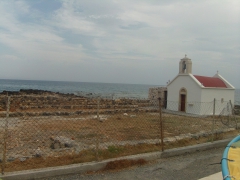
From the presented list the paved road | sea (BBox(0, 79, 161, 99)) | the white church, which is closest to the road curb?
the paved road

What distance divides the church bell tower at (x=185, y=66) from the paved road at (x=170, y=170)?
18248 millimetres

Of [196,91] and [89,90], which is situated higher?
[196,91]

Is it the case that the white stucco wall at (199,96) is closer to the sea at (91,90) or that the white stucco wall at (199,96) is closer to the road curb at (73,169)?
the sea at (91,90)

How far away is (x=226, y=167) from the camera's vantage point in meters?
3.51

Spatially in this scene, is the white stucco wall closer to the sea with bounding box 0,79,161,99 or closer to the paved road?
the sea with bounding box 0,79,161,99

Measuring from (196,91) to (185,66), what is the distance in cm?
394

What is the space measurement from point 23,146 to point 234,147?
20.4 ft

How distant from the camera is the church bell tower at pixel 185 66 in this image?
24.0m

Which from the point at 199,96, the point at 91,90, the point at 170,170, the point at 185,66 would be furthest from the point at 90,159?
the point at 91,90

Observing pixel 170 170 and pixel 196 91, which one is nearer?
pixel 170 170

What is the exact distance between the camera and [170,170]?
5695 mm

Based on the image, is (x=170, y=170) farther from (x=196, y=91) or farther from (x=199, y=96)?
(x=196, y=91)

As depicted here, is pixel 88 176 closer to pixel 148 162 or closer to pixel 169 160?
pixel 148 162

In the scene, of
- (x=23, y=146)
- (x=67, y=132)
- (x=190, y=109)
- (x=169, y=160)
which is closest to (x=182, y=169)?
(x=169, y=160)
